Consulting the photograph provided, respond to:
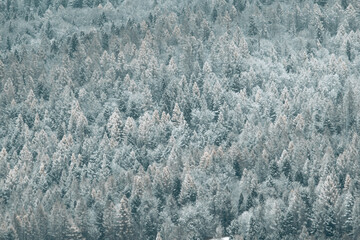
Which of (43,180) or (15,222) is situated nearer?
(15,222)

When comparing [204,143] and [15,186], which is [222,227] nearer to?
[204,143]

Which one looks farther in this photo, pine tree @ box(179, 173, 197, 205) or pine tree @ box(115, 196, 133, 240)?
pine tree @ box(179, 173, 197, 205)

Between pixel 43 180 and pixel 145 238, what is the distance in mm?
32163

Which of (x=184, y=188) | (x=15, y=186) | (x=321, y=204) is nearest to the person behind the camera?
(x=321, y=204)

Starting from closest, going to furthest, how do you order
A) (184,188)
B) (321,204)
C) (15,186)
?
1. (321,204)
2. (184,188)
3. (15,186)

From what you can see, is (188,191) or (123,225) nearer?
(123,225)

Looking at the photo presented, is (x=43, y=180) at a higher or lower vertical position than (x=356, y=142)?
lower

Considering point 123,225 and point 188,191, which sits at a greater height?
point 188,191

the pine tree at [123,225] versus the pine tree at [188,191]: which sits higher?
the pine tree at [188,191]

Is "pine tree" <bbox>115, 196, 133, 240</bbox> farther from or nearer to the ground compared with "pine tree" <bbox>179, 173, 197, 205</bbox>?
nearer to the ground

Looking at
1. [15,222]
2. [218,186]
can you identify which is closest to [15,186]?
[15,222]

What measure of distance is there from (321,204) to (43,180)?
64.2 metres

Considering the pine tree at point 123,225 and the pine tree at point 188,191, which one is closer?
the pine tree at point 123,225

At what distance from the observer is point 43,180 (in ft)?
618
